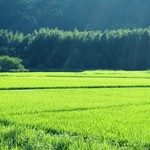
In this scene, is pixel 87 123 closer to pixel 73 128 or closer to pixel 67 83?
pixel 73 128

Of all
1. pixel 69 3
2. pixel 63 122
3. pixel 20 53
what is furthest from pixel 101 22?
pixel 63 122

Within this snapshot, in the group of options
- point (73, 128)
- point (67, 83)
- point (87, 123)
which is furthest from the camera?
point (67, 83)

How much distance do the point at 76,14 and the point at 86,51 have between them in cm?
9344

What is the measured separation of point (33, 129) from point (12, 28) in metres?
156

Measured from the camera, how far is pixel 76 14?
18000 cm

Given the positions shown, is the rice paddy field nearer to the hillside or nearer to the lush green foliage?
the lush green foliage

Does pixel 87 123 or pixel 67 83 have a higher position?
pixel 87 123

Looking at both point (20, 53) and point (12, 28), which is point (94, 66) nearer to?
point (20, 53)

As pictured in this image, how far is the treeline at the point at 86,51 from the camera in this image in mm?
84125

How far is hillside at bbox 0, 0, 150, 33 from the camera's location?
17138 centimetres

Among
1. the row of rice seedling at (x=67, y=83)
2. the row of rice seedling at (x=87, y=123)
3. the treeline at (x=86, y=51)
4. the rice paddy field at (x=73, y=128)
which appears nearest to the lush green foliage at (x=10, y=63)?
the treeline at (x=86, y=51)

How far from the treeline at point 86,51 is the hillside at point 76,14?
243ft

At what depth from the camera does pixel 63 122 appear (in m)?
12.3

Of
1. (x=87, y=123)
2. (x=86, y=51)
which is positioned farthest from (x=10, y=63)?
(x=87, y=123)
